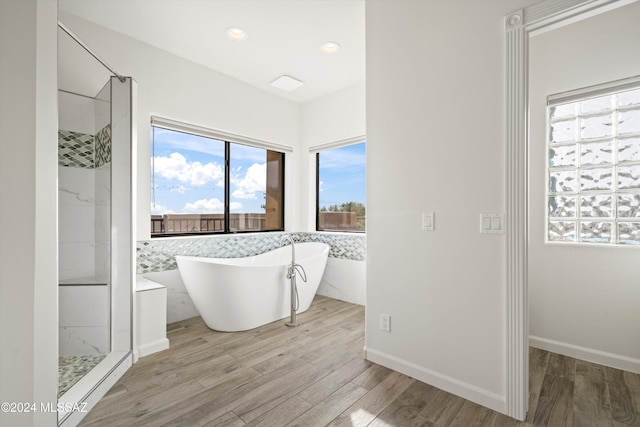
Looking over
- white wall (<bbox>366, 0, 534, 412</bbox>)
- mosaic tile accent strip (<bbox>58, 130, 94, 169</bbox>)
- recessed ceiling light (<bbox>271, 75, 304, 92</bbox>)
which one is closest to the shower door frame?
mosaic tile accent strip (<bbox>58, 130, 94, 169</bbox>)

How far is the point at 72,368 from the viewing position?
1.90m

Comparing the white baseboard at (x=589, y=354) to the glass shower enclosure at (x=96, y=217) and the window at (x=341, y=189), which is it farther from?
the glass shower enclosure at (x=96, y=217)

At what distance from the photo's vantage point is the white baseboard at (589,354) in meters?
2.05

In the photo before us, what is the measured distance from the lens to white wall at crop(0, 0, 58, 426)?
117 centimetres

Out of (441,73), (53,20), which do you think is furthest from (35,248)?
(441,73)

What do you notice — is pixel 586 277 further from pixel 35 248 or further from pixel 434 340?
pixel 35 248

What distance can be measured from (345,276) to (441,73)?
262cm

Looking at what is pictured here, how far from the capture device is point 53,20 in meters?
1.32

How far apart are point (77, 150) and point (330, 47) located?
235 cm

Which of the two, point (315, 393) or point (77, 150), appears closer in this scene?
point (315, 393)

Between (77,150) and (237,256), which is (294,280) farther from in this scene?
(77,150)

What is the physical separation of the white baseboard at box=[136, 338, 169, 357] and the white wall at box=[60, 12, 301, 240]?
1.04 meters

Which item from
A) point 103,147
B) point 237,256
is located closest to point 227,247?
point 237,256

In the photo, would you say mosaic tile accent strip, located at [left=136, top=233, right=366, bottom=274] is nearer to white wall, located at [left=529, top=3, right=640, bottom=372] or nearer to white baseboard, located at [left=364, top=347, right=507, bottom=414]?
white baseboard, located at [left=364, top=347, right=507, bottom=414]
